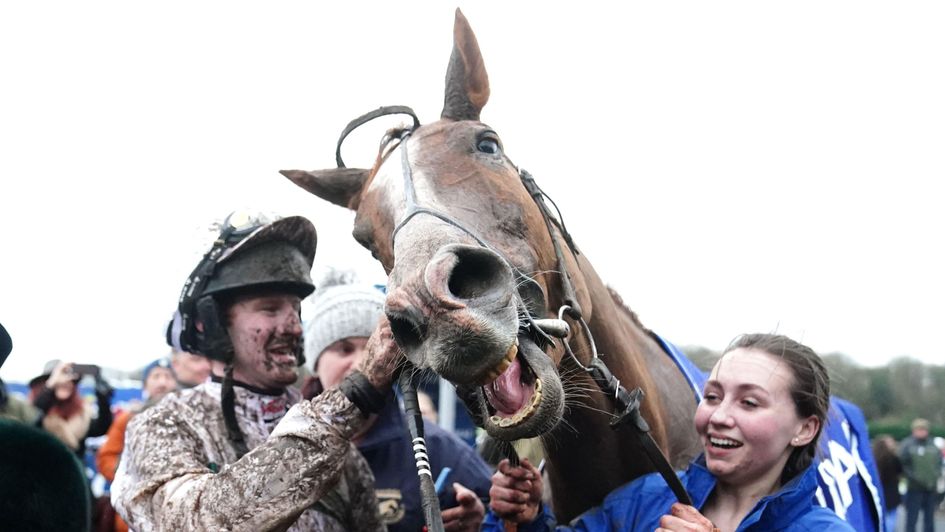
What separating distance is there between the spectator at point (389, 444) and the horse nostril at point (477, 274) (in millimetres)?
1120

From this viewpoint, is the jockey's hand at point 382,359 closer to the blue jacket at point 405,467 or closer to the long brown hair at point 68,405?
the blue jacket at point 405,467

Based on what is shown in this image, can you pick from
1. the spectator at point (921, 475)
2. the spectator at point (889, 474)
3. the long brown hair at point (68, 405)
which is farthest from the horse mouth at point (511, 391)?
the spectator at point (921, 475)

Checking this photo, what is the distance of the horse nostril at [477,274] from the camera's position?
6.53 ft

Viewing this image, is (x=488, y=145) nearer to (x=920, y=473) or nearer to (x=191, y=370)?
(x=191, y=370)

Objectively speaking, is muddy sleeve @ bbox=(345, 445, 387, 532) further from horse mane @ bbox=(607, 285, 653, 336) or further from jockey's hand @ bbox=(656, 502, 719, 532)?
horse mane @ bbox=(607, 285, 653, 336)

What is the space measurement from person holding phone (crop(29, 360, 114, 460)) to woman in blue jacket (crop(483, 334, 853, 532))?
3.11 meters

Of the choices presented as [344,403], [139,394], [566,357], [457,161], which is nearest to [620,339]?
[566,357]

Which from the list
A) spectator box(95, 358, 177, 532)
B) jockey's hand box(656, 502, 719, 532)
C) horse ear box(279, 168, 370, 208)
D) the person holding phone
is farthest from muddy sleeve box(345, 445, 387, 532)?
the person holding phone

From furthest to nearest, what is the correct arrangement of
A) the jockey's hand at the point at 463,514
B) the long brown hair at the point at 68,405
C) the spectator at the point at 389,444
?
the long brown hair at the point at 68,405 < the spectator at the point at 389,444 < the jockey's hand at the point at 463,514

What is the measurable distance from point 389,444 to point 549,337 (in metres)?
1.60

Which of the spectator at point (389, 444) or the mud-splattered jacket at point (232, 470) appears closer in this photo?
the mud-splattered jacket at point (232, 470)

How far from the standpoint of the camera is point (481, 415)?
2.28 meters

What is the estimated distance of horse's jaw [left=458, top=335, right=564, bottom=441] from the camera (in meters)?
2.06

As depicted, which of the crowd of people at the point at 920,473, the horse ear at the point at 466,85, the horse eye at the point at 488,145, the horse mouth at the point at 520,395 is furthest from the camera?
the crowd of people at the point at 920,473
